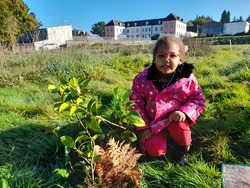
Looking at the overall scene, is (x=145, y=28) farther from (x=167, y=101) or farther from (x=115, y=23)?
(x=167, y=101)

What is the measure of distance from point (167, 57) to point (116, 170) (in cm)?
105

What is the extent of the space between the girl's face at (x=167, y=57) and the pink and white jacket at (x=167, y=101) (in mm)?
148

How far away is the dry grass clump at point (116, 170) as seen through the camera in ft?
4.23

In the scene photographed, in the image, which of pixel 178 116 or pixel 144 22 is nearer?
pixel 178 116

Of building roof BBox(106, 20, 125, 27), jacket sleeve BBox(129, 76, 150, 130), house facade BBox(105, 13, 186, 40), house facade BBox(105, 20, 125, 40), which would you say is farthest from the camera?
building roof BBox(106, 20, 125, 27)

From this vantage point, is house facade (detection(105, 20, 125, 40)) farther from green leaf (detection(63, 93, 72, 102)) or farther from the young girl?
green leaf (detection(63, 93, 72, 102))

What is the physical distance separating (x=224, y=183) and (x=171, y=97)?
32.0 inches

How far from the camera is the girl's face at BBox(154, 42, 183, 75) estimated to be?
1793 mm

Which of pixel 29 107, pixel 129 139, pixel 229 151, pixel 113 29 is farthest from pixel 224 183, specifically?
pixel 113 29

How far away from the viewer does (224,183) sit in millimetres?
1424

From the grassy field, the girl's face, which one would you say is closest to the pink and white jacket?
the girl's face

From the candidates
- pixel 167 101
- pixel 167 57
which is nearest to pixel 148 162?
pixel 167 101

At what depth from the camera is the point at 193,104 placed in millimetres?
1855

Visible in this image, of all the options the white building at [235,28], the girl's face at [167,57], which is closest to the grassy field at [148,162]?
the girl's face at [167,57]
